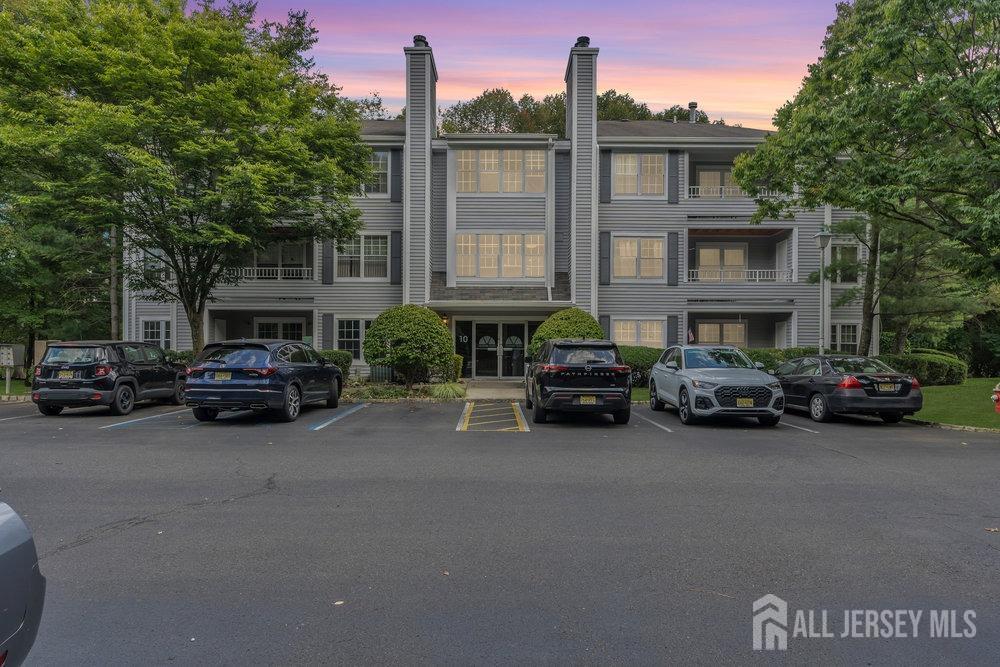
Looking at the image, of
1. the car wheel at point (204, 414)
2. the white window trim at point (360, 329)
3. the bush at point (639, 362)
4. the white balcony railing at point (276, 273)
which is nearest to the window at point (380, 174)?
the white balcony railing at point (276, 273)

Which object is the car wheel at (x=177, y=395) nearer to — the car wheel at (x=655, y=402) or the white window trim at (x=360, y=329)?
the white window trim at (x=360, y=329)

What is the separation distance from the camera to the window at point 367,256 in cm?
2417

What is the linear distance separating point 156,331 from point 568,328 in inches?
667

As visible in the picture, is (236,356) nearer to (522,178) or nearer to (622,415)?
(622,415)

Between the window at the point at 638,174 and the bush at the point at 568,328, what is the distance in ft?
20.9

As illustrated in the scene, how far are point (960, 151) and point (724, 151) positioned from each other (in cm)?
1011

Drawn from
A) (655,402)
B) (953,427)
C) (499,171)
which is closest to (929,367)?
(953,427)

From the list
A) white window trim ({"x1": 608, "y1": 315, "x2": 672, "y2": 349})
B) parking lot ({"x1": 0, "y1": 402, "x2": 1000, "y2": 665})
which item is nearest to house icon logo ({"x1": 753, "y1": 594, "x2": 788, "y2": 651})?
parking lot ({"x1": 0, "y1": 402, "x2": 1000, "y2": 665})

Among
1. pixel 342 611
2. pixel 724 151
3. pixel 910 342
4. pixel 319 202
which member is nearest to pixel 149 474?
pixel 342 611

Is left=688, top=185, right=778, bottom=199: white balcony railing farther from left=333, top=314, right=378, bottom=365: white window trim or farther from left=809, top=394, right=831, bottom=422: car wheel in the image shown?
left=333, top=314, right=378, bottom=365: white window trim

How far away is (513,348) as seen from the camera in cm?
2427

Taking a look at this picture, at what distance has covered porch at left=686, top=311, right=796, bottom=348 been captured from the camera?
25.1 meters

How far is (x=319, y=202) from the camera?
18.7m

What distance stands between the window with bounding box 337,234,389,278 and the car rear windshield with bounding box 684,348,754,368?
13968 mm
